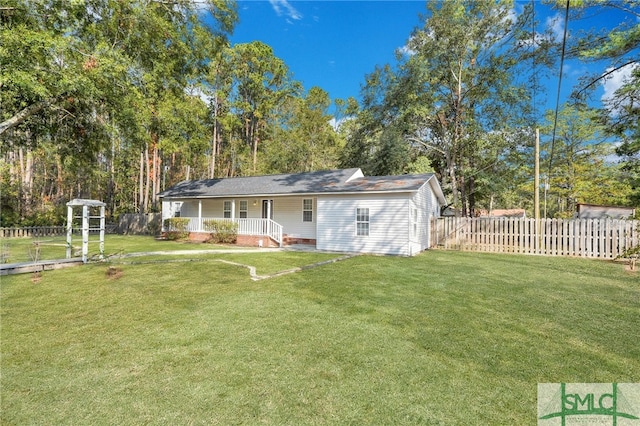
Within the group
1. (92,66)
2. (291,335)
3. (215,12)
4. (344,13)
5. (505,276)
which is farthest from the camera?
(215,12)

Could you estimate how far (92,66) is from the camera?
36.1ft

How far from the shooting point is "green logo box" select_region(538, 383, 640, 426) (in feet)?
8.08

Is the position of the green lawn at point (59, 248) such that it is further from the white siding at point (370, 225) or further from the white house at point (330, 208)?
the white siding at point (370, 225)

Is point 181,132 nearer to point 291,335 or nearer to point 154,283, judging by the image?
point 154,283

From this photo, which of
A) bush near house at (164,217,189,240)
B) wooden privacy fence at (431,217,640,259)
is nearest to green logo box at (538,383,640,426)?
wooden privacy fence at (431,217,640,259)

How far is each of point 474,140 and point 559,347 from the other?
20689mm

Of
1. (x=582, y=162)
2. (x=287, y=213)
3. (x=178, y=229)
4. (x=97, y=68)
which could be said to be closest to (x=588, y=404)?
(x=97, y=68)

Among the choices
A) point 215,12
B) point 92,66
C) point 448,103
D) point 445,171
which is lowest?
point 445,171

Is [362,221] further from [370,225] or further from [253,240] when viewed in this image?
[253,240]

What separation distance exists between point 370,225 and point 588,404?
10372mm

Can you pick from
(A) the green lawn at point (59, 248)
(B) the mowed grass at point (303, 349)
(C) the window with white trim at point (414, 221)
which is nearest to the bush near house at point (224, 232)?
(A) the green lawn at point (59, 248)

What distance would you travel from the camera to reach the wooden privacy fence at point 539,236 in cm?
1120

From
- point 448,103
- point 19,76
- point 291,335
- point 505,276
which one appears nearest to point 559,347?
point 291,335

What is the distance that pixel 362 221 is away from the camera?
13.1 meters
